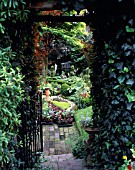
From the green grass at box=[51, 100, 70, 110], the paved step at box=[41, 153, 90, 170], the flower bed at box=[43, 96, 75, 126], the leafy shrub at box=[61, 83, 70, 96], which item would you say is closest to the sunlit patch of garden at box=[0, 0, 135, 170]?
the paved step at box=[41, 153, 90, 170]

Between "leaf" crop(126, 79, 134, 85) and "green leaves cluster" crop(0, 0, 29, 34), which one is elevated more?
"green leaves cluster" crop(0, 0, 29, 34)

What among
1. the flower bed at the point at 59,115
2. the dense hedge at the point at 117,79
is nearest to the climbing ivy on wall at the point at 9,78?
the dense hedge at the point at 117,79

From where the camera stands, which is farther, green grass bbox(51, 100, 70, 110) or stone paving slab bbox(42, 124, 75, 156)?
green grass bbox(51, 100, 70, 110)

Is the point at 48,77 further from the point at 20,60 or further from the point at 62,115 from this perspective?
the point at 20,60

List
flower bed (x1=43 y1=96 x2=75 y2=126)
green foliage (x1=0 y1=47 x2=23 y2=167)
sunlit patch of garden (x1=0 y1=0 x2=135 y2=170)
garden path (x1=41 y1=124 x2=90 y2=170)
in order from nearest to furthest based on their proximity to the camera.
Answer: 1. green foliage (x1=0 y1=47 x2=23 y2=167)
2. sunlit patch of garden (x1=0 y1=0 x2=135 y2=170)
3. garden path (x1=41 y1=124 x2=90 y2=170)
4. flower bed (x1=43 y1=96 x2=75 y2=126)

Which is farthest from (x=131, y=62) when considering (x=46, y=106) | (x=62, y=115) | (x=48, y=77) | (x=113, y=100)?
(x=48, y=77)

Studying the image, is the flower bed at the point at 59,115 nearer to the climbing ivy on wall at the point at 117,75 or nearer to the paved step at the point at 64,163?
the paved step at the point at 64,163

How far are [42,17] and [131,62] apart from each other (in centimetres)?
129

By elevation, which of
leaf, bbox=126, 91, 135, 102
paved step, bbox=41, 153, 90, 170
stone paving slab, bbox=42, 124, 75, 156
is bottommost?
paved step, bbox=41, 153, 90, 170

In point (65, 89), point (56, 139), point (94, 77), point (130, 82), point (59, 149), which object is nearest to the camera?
point (130, 82)

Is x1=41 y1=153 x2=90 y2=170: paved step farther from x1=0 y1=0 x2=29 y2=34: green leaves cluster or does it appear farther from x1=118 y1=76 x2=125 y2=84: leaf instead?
x1=0 y1=0 x2=29 y2=34: green leaves cluster

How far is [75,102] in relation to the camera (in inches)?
368

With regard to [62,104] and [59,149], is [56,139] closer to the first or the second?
[59,149]

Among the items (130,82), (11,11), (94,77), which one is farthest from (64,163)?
(11,11)
